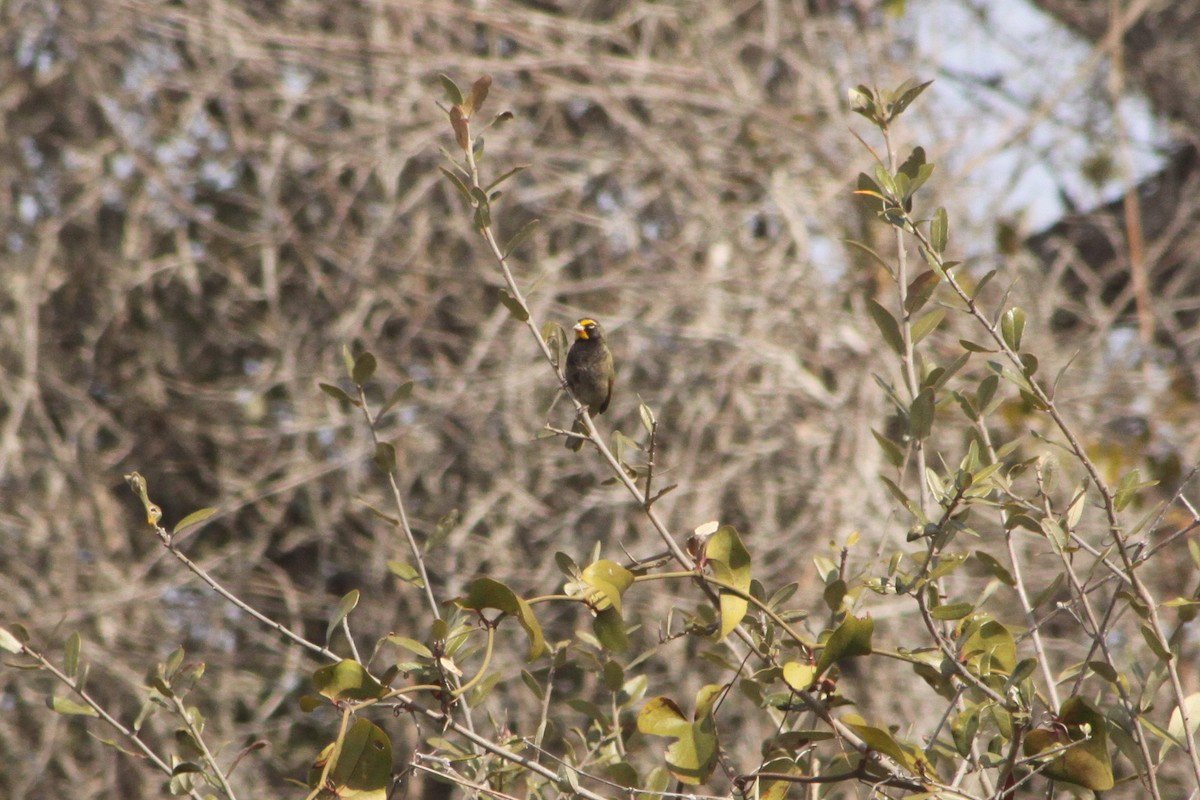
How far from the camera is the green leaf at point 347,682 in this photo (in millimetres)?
1038

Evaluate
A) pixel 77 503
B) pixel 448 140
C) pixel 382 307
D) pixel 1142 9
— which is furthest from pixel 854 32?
pixel 77 503

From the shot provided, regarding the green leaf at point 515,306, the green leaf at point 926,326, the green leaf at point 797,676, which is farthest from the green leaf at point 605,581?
the green leaf at point 926,326

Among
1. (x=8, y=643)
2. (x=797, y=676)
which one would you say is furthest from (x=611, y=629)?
(x=8, y=643)

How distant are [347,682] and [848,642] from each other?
39cm

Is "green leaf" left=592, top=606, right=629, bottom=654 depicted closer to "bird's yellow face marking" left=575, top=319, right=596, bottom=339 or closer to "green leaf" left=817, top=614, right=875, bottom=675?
"green leaf" left=817, top=614, right=875, bottom=675

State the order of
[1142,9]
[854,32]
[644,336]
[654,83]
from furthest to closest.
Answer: [1142,9] < [854,32] < [654,83] < [644,336]

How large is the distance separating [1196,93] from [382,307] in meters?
2.57

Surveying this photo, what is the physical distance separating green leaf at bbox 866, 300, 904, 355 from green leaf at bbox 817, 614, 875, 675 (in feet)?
0.91

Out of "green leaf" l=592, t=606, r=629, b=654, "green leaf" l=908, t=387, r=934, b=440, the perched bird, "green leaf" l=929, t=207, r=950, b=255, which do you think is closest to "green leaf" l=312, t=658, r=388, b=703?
"green leaf" l=592, t=606, r=629, b=654

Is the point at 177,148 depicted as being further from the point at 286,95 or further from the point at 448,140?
the point at 448,140

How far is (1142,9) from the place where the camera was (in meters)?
3.97

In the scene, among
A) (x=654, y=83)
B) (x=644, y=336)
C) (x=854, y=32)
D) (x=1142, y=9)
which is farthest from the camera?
(x=1142, y=9)

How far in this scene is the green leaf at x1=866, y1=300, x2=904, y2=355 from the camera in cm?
118

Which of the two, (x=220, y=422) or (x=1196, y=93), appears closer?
(x=220, y=422)
